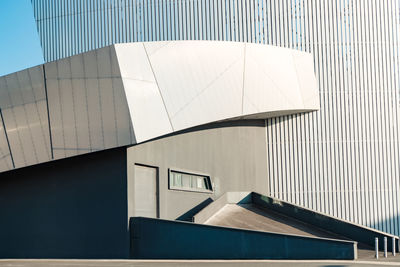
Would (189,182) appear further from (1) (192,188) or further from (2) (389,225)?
(2) (389,225)

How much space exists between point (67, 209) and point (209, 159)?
22.2 ft

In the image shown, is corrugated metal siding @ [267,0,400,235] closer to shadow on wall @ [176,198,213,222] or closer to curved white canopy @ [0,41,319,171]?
shadow on wall @ [176,198,213,222]

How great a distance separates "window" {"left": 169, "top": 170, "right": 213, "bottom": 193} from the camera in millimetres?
20528

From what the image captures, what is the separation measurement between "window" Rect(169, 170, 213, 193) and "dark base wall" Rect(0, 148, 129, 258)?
3.07 m

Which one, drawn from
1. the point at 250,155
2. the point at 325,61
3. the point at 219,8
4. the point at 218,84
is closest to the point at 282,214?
the point at 250,155

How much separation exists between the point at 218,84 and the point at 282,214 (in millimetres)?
5865

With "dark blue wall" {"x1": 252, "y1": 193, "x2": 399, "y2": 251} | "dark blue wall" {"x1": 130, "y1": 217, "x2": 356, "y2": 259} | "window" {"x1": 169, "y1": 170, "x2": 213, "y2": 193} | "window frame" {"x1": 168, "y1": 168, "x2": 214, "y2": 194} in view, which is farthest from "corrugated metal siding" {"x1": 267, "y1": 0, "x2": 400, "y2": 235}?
"dark blue wall" {"x1": 130, "y1": 217, "x2": 356, "y2": 259}

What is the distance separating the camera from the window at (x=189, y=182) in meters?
20.5

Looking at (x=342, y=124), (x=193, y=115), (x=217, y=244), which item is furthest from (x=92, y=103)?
(x=342, y=124)

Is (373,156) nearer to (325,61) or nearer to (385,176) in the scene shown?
(385,176)

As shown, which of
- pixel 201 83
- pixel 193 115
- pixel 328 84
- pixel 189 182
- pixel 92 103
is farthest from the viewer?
pixel 328 84

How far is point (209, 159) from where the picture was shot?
2292 cm

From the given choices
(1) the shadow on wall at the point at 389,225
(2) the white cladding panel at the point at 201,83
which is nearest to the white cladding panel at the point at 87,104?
(2) the white cladding panel at the point at 201,83

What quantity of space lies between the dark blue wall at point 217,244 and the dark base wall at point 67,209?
0.63 metres
